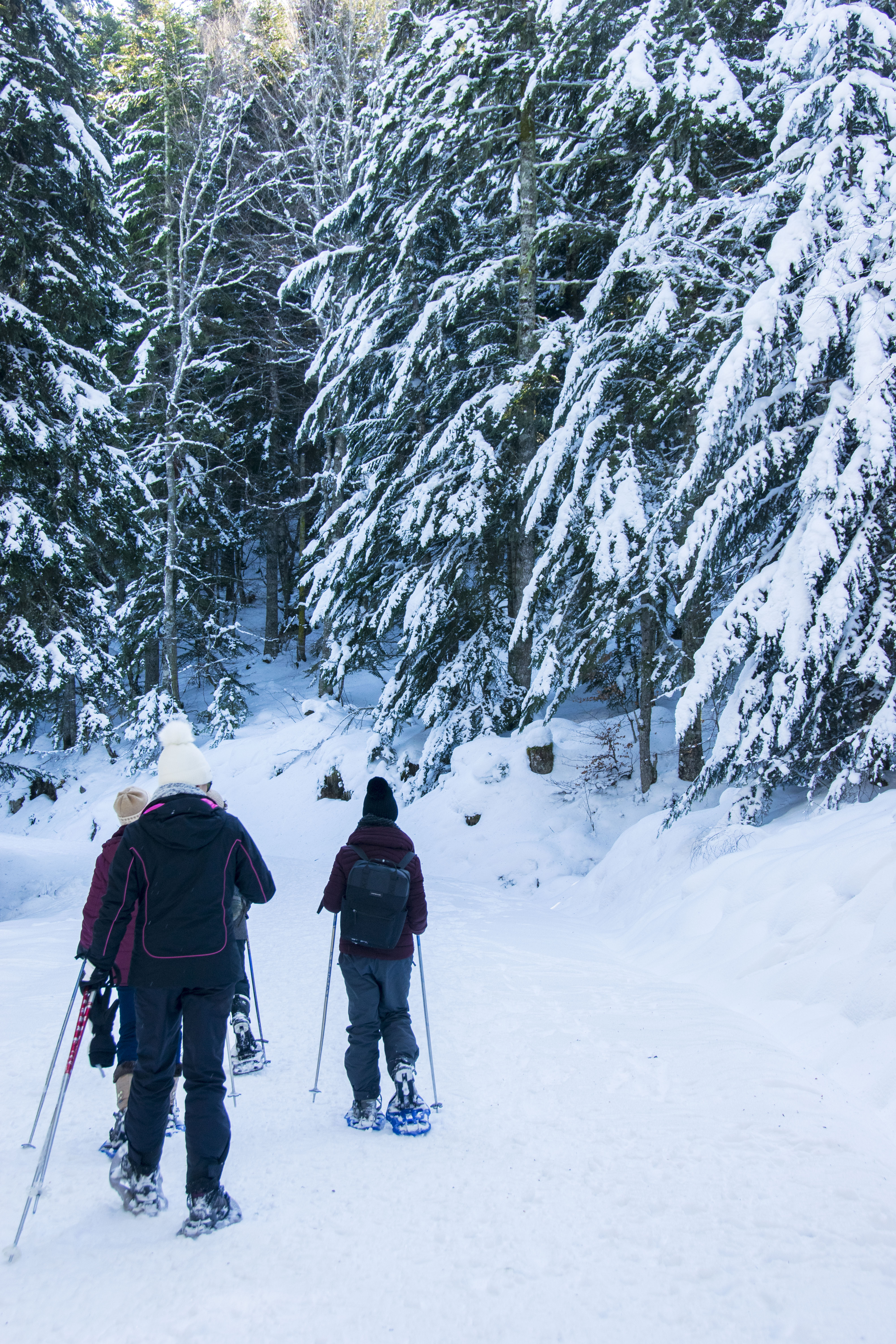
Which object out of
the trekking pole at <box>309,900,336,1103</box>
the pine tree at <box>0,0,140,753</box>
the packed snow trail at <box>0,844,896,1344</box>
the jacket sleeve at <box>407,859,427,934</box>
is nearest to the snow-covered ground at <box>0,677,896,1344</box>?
the packed snow trail at <box>0,844,896,1344</box>

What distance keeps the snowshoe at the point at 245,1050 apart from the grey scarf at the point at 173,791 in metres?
1.96

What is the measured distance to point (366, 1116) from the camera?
13.1 ft

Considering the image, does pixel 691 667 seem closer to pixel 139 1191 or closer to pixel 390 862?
pixel 390 862

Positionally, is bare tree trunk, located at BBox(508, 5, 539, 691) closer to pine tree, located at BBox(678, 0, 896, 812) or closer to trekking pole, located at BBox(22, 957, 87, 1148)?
pine tree, located at BBox(678, 0, 896, 812)

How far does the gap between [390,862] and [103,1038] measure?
1.62 metres

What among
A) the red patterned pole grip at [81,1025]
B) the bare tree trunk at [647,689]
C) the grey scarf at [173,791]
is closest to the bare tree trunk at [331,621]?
the bare tree trunk at [647,689]

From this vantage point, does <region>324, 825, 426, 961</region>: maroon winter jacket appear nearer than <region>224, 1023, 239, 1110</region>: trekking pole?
No

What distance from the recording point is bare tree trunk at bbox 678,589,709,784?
8766 mm

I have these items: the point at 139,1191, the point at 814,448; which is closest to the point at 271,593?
the point at 814,448

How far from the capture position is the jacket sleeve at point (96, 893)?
12.9 feet

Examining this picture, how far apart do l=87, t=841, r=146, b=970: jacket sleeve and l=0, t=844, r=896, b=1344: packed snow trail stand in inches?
39.2

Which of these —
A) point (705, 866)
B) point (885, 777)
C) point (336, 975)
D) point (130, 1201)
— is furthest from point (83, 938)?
point (885, 777)

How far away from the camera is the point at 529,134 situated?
11773mm

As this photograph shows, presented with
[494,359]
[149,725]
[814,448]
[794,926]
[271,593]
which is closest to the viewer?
[794,926]
